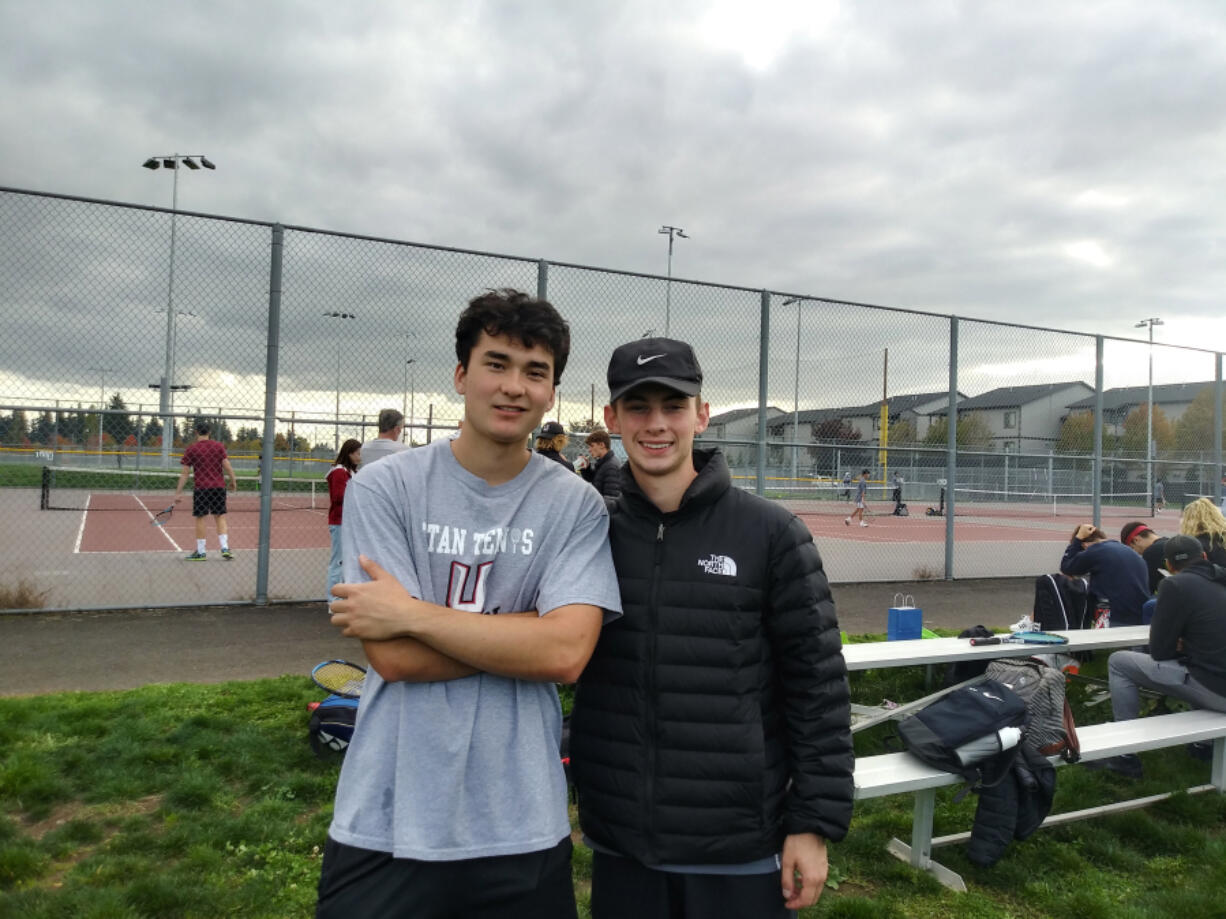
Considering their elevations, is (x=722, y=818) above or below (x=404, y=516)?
below

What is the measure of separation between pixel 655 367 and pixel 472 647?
751mm

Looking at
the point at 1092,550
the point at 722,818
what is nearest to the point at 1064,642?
the point at 1092,550

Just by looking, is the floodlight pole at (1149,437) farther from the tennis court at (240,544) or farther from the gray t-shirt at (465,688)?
the gray t-shirt at (465,688)

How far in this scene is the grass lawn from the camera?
3.02 m

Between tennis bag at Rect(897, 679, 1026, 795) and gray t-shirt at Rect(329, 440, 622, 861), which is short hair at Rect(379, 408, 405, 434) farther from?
gray t-shirt at Rect(329, 440, 622, 861)

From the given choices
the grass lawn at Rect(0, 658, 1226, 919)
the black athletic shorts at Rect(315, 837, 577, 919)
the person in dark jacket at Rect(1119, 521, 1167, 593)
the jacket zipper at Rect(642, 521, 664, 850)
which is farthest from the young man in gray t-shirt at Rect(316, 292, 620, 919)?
the person in dark jacket at Rect(1119, 521, 1167, 593)

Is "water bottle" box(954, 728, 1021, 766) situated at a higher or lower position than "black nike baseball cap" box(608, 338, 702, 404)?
lower

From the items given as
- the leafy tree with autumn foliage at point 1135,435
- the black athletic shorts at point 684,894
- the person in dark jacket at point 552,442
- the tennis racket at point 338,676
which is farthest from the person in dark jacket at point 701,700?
the leafy tree with autumn foliage at point 1135,435

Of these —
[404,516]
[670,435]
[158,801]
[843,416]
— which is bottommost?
[158,801]

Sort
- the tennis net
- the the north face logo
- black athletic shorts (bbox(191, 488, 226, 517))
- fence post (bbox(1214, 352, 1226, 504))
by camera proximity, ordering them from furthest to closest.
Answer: fence post (bbox(1214, 352, 1226, 504))
the tennis net
black athletic shorts (bbox(191, 488, 226, 517))
the the north face logo

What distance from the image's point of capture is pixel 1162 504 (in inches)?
1006

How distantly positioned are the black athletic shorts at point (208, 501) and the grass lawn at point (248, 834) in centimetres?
579

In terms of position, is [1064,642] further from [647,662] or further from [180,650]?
[180,650]

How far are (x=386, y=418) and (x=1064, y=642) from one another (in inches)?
209
